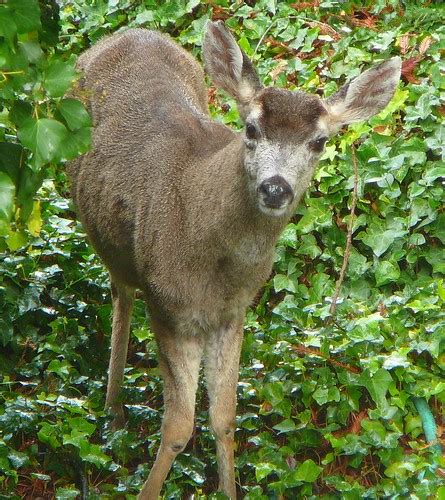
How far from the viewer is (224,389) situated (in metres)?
6.67

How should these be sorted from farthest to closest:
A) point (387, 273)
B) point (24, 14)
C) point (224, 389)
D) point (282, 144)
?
point (387, 273), point (224, 389), point (282, 144), point (24, 14)

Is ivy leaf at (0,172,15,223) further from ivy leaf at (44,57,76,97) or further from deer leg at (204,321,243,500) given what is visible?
deer leg at (204,321,243,500)

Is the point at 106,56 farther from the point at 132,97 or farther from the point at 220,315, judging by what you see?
the point at 220,315

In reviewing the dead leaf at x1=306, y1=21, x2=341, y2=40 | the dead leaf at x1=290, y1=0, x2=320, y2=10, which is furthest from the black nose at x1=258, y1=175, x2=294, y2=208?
the dead leaf at x1=290, y1=0, x2=320, y2=10

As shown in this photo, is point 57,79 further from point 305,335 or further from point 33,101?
point 305,335

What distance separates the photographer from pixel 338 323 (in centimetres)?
769

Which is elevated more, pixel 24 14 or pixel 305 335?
pixel 305 335

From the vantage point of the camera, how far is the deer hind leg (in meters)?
6.46

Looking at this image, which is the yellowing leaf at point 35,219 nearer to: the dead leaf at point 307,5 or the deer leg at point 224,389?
the deer leg at point 224,389

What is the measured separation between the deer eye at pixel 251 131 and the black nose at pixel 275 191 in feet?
1.14

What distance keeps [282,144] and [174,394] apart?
148 cm

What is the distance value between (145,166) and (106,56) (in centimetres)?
130

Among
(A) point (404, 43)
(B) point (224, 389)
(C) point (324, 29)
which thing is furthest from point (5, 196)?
(C) point (324, 29)

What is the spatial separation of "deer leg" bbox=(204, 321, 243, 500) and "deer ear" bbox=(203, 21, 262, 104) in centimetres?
127
